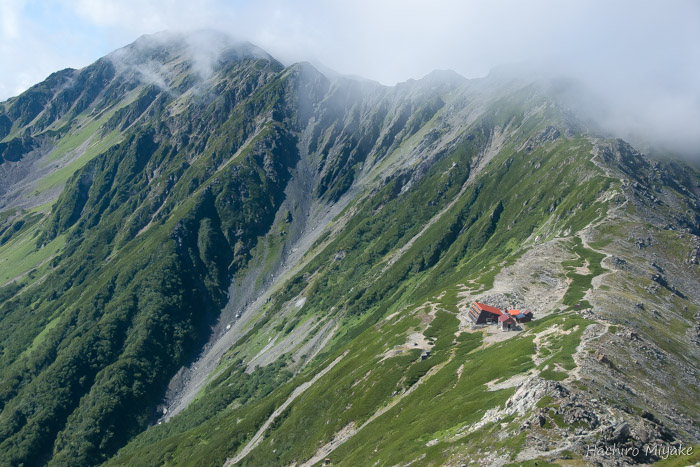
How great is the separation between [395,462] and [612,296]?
75.1 m

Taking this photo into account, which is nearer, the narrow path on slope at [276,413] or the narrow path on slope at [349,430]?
the narrow path on slope at [349,430]

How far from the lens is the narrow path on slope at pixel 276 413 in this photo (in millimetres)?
130875

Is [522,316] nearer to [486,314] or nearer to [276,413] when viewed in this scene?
[486,314]

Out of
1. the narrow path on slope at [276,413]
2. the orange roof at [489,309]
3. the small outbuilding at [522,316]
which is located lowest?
the narrow path on slope at [276,413]

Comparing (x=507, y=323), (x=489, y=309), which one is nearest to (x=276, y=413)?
(x=489, y=309)

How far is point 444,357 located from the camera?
10075 cm

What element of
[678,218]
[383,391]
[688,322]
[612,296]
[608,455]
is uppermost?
[608,455]

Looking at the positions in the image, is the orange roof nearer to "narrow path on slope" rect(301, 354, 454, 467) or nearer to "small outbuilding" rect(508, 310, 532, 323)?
"small outbuilding" rect(508, 310, 532, 323)

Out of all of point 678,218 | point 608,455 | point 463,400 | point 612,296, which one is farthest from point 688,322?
point 678,218

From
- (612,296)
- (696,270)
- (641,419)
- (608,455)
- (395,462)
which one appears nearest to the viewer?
(608,455)

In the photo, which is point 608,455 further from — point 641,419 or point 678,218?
point 678,218

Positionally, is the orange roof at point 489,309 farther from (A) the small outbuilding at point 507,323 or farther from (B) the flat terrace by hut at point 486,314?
(A) the small outbuilding at point 507,323

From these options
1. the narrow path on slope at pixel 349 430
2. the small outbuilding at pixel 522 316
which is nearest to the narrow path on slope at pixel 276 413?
the narrow path on slope at pixel 349 430

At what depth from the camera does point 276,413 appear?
464 feet
